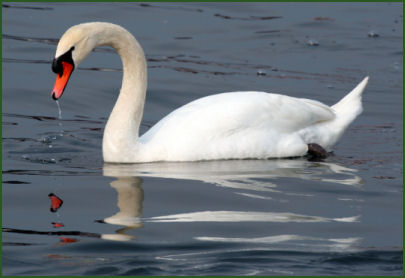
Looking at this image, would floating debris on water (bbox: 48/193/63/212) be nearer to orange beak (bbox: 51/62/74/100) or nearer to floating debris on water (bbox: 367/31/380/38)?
orange beak (bbox: 51/62/74/100)

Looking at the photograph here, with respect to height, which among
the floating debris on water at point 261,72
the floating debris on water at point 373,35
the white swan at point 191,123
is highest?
the floating debris on water at point 373,35

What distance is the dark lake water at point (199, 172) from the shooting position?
6.55m

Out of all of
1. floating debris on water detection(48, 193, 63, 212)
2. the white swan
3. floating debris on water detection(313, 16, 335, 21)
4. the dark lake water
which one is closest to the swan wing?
the white swan

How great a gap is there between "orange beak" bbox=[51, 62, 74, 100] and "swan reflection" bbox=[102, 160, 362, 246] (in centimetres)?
82

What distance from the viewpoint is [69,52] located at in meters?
9.09

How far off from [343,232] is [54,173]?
2.97 m

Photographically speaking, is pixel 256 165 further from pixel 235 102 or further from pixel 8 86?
pixel 8 86

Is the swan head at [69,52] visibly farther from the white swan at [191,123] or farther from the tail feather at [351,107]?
the tail feather at [351,107]

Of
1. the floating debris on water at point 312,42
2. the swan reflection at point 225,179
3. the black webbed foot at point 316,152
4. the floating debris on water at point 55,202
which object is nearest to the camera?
the swan reflection at point 225,179

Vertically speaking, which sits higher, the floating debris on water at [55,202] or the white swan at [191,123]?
the white swan at [191,123]

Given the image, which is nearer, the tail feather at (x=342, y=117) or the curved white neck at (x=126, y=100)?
the curved white neck at (x=126, y=100)

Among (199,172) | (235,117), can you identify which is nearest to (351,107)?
(235,117)

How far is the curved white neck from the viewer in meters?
9.55

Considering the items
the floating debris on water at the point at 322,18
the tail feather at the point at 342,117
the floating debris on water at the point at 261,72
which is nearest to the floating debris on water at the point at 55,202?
the tail feather at the point at 342,117
